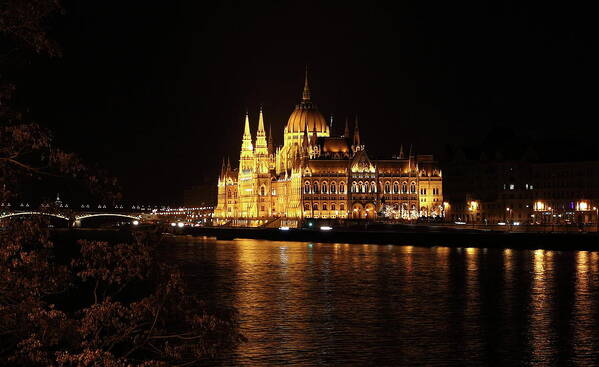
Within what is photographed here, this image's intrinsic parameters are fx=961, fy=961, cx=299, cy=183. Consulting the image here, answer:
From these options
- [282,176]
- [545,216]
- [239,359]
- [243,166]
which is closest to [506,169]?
[545,216]

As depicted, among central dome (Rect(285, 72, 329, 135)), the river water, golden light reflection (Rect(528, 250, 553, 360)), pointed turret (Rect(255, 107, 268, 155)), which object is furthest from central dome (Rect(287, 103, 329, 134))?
golden light reflection (Rect(528, 250, 553, 360))

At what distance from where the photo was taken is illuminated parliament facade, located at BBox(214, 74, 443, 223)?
15412 centimetres

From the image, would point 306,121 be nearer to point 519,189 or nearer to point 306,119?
point 306,119

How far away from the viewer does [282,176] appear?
16825 cm

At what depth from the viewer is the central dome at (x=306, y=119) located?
172 meters

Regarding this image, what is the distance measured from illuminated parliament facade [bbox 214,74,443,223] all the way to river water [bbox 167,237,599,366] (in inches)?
2868

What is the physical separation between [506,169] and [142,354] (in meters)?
109

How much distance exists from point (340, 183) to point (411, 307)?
110 m

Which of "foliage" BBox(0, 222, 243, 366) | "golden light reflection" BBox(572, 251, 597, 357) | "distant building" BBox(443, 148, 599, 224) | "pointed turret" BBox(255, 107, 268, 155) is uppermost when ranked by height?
"pointed turret" BBox(255, 107, 268, 155)

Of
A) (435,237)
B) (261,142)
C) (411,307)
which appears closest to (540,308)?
(411,307)

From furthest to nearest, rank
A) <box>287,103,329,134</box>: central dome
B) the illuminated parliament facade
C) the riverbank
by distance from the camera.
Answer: <box>287,103,329,134</box>: central dome
the illuminated parliament facade
the riverbank

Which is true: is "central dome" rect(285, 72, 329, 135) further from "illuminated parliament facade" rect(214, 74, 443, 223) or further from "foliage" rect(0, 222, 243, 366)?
"foliage" rect(0, 222, 243, 366)

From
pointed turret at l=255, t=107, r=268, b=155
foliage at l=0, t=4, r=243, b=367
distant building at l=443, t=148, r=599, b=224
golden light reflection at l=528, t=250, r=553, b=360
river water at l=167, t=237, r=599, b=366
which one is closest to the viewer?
foliage at l=0, t=4, r=243, b=367

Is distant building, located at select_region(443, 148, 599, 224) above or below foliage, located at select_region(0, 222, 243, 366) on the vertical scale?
above
